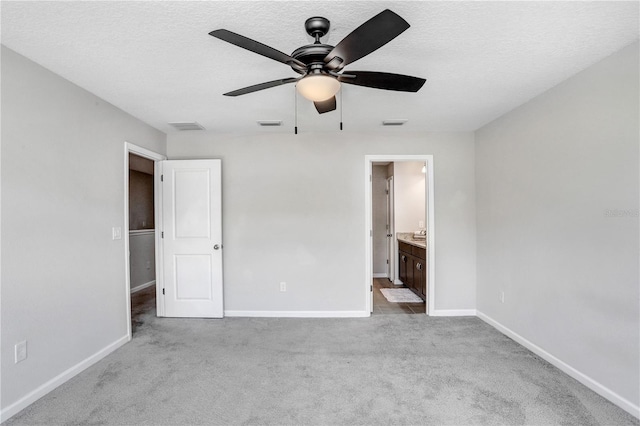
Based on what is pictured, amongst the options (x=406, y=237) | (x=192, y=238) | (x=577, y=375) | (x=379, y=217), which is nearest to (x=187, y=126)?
(x=192, y=238)

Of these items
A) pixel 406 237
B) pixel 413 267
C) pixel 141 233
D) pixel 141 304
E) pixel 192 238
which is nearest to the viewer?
pixel 192 238

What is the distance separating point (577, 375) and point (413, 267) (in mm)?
2444

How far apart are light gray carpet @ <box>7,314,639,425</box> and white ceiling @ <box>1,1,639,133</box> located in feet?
7.76

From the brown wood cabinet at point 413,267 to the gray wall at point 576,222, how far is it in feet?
3.23

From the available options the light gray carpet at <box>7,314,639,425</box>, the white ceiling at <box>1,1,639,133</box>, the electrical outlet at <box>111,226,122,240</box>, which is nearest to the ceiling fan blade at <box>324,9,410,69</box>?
the white ceiling at <box>1,1,639,133</box>

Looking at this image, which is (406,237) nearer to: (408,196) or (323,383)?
(408,196)

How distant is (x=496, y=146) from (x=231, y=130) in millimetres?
3146

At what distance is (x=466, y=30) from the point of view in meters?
1.79

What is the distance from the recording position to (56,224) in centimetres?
232

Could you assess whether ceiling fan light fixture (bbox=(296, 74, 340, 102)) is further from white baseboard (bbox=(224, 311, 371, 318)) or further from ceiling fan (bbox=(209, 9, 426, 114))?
white baseboard (bbox=(224, 311, 371, 318))

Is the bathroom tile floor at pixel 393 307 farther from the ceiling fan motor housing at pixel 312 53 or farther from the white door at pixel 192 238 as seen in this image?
the ceiling fan motor housing at pixel 312 53

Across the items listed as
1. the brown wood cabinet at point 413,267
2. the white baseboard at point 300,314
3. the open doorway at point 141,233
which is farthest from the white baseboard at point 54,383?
the brown wood cabinet at point 413,267

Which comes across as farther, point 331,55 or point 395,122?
point 395,122

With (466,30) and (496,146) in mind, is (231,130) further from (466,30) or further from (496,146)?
(496,146)
